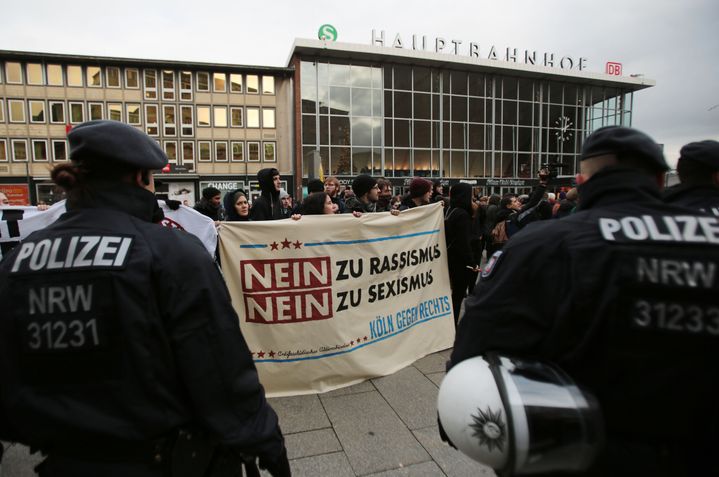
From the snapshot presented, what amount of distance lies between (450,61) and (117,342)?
33.6 metres

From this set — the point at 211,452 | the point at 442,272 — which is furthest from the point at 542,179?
the point at 211,452

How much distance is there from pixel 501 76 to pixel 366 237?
113 ft

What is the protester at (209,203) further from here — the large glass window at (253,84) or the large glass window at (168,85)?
the large glass window at (168,85)

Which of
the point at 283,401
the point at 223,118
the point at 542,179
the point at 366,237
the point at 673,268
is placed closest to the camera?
the point at 673,268

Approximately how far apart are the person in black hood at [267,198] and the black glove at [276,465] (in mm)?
4204

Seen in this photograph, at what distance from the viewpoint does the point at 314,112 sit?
29859 millimetres

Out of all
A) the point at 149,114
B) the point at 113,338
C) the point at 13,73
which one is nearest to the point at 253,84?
the point at 149,114

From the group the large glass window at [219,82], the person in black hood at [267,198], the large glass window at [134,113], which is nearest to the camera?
the person in black hood at [267,198]

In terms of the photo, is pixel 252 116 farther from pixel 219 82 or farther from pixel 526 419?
pixel 526 419

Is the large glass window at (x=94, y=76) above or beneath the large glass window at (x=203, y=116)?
above

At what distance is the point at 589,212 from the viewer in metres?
1.35

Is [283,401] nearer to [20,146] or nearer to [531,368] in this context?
[531,368]

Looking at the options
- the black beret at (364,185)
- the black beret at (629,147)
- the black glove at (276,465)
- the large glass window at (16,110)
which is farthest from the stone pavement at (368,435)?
the large glass window at (16,110)

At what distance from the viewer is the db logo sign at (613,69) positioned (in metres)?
36.2
